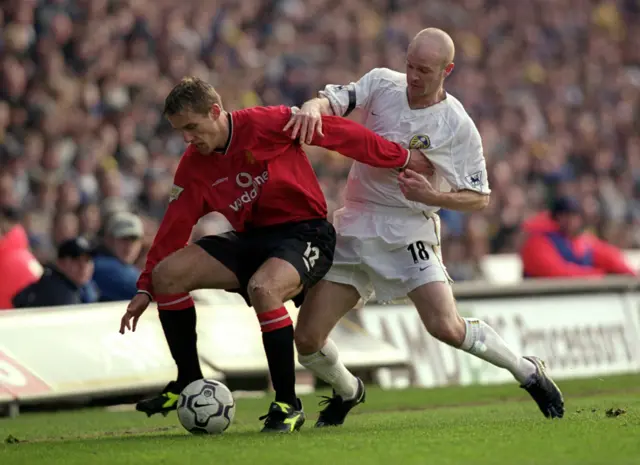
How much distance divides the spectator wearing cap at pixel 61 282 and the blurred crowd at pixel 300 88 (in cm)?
137

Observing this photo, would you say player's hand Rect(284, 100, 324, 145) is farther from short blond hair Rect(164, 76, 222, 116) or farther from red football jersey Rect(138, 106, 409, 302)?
short blond hair Rect(164, 76, 222, 116)

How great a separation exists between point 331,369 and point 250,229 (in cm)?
111

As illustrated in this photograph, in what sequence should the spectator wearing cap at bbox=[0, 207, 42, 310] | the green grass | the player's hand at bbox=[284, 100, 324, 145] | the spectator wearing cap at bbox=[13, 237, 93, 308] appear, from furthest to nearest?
1. the spectator wearing cap at bbox=[0, 207, 42, 310]
2. the spectator wearing cap at bbox=[13, 237, 93, 308]
3. the player's hand at bbox=[284, 100, 324, 145]
4. the green grass

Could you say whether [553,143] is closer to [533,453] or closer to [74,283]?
[74,283]

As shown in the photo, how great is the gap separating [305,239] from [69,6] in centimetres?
1062

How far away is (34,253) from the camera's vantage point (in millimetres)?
14773

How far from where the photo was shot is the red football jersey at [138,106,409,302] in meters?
7.90

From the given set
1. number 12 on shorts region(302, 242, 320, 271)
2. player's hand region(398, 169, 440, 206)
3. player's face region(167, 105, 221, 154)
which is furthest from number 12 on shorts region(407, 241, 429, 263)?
player's face region(167, 105, 221, 154)

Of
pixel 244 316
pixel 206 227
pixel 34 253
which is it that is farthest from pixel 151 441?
pixel 206 227

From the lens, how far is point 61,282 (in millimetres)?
12492

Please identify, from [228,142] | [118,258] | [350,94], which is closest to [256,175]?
[228,142]

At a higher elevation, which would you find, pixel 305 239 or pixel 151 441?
pixel 305 239

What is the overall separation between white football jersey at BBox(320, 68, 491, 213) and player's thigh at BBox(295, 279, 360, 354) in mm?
669

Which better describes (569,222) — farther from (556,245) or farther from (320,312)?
(320,312)
